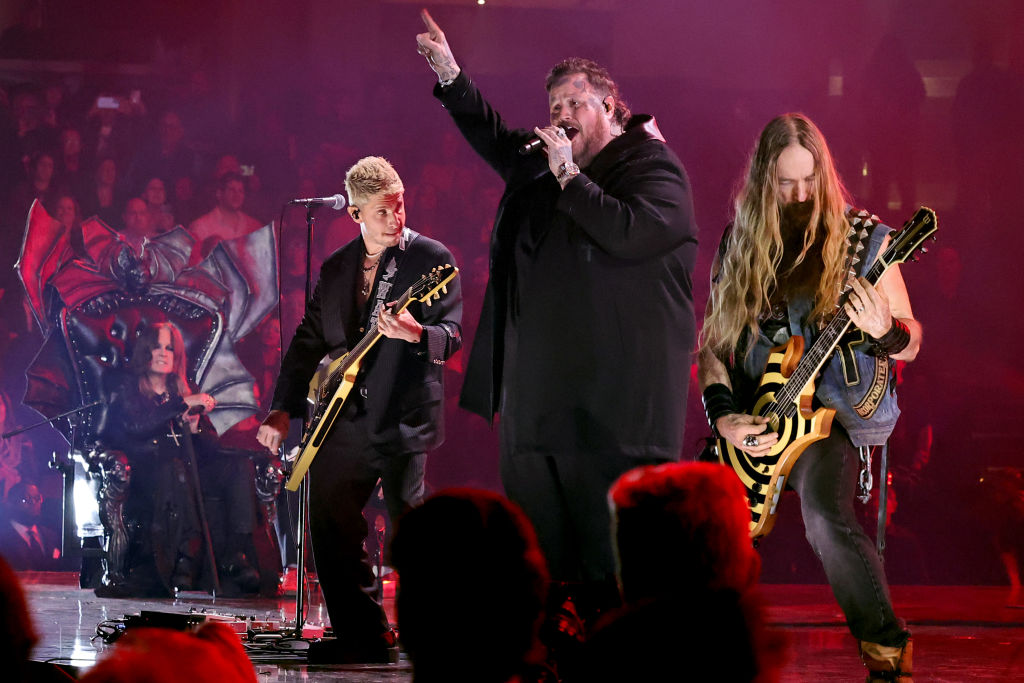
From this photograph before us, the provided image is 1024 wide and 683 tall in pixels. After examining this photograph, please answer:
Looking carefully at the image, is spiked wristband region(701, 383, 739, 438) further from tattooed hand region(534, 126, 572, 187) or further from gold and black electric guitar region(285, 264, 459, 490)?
gold and black electric guitar region(285, 264, 459, 490)

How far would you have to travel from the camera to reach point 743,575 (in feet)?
6.68

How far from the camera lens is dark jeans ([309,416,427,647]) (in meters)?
4.38

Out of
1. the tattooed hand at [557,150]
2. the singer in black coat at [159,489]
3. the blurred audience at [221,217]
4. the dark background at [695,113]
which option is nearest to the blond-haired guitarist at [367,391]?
the tattooed hand at [557,150]

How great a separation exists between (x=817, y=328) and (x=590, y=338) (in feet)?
2.44

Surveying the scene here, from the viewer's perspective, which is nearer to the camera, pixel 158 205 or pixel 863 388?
pixel 863 388

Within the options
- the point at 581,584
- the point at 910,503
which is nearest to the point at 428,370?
the point at 581,584

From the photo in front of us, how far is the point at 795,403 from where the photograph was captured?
11.5ft

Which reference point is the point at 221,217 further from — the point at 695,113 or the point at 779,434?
the point at 779,434

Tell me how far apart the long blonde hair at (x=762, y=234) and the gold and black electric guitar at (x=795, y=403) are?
12 centimetres

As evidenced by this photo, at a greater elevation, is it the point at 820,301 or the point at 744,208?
the point at 744,208

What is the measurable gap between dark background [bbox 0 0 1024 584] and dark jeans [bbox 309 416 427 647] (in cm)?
411

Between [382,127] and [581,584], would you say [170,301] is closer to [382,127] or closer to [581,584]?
[382,127]

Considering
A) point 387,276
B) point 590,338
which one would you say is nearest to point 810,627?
point 387,276

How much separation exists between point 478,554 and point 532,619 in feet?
0.35
